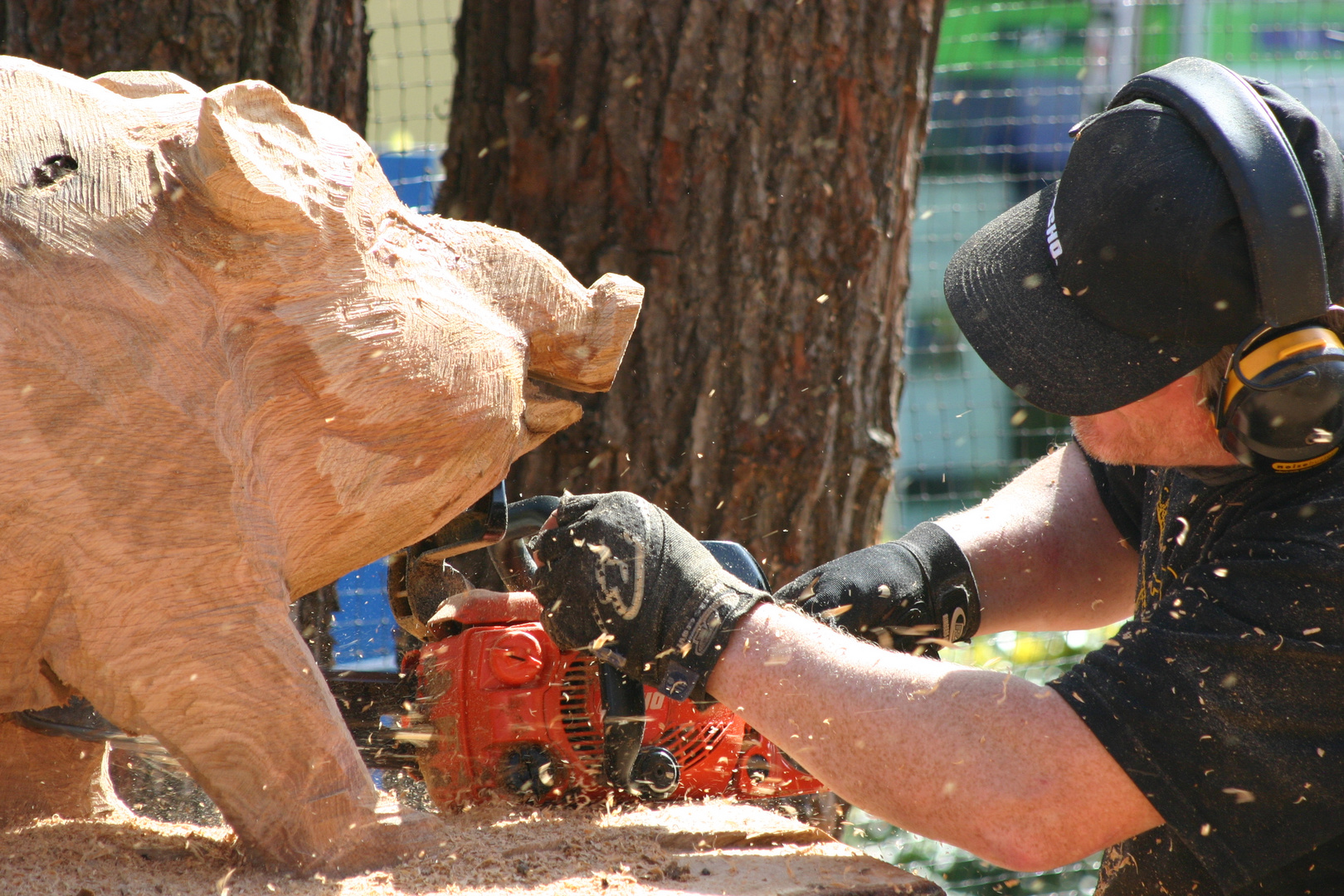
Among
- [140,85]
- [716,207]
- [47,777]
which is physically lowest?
[47,777]

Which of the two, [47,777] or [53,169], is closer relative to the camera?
[53,169]

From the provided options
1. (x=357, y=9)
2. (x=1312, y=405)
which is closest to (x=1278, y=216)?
(x=1312, y=405)

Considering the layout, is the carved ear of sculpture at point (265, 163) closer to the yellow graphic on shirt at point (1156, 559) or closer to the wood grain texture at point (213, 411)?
the wood grain texture at point (213, 411)

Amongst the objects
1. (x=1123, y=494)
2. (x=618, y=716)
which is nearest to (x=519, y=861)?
(x=618, y=716)

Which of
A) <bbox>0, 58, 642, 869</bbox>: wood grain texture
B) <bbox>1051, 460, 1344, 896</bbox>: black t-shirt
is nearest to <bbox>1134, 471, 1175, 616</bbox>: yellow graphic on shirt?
<bbox>1051, 460, 1344, 896</bbox>: black t-shirt

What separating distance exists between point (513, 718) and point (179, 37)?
59.6 inches

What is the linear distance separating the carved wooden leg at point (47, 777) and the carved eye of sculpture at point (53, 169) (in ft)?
2.51

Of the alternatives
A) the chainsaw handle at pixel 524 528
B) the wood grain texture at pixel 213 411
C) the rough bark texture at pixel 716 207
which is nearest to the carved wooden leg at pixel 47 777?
the wood grain texture at pixel 213 411

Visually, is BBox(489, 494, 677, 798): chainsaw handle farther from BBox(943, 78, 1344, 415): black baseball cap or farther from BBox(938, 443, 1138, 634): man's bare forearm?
BBox(938, 443, 1138, 634): man's bare forearm

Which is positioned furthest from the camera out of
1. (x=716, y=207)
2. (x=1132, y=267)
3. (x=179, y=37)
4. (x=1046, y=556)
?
(x=716, y=207)

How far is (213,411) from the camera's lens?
128 cm

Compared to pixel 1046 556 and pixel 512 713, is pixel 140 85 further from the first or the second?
pixel 1046 556

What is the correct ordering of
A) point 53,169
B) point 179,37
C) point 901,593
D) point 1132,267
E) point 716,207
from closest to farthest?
point 53,169
point 1132,267
point 901,593
point 179,37
point 716,207

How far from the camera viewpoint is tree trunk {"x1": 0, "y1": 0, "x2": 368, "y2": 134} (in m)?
2.09
